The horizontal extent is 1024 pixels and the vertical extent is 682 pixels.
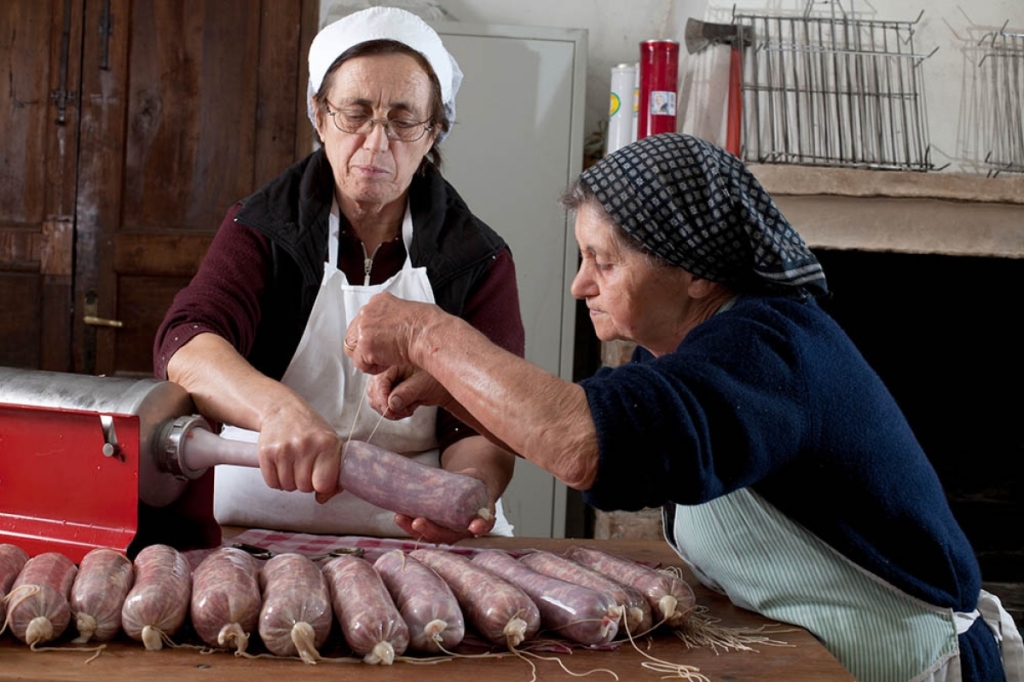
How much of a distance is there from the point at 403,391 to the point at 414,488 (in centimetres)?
26

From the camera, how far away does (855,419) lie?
1.55m

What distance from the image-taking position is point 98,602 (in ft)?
4.62

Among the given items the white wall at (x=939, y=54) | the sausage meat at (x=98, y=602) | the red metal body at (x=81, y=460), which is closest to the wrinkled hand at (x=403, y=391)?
the red metal body at (x=81, y=460)

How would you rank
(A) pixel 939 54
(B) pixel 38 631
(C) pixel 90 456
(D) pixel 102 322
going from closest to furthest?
(B) pixel 38 631
(C) pixel 90 456
(A) pixel 939 54
(D) pixel 102 322

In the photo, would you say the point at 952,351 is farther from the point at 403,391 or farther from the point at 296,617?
the point at 296,617

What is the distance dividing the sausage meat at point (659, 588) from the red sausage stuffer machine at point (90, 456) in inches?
24.1

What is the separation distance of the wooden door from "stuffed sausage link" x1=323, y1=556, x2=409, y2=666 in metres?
3.07

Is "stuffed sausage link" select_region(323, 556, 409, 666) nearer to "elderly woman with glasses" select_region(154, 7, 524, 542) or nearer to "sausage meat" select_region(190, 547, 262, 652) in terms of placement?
"sausage meat" select_region(190, 547, 262, 652)

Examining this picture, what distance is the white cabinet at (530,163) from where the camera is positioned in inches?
159

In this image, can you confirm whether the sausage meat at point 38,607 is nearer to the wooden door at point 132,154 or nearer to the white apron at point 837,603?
the white apron at point 837,603

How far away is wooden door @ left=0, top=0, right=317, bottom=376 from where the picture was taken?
4.28 metres

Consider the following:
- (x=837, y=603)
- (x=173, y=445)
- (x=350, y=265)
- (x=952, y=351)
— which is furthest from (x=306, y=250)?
(x=952, y=351)

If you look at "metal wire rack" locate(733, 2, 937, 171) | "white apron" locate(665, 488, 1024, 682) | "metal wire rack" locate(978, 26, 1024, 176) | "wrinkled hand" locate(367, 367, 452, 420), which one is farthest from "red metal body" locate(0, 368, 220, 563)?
"metal wire rack" locate(978, 26, 1024, 176)

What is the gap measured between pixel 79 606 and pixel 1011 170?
3361 millimetres
